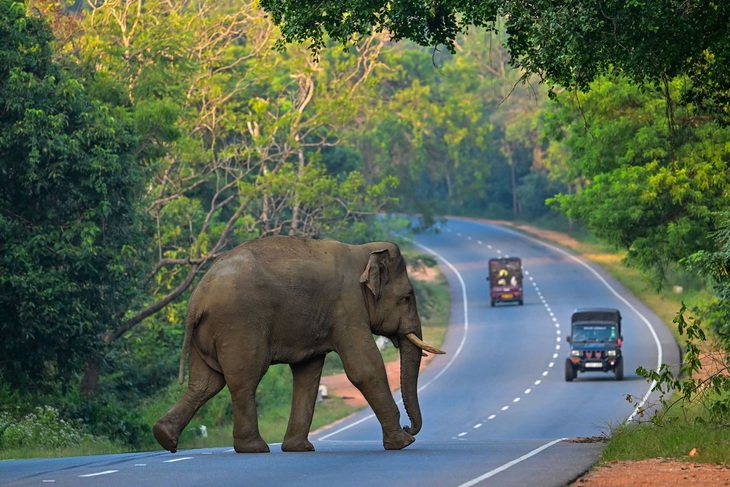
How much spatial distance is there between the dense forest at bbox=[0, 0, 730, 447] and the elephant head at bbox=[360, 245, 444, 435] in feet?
11.5

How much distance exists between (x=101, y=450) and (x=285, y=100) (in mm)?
29151

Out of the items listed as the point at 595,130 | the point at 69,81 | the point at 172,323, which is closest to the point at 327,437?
the point at 172,323

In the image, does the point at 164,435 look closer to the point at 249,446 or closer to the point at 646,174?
the point at 249,446

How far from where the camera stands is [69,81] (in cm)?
3300

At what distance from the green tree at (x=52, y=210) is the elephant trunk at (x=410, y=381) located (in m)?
11.1

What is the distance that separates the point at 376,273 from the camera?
20.0 metres

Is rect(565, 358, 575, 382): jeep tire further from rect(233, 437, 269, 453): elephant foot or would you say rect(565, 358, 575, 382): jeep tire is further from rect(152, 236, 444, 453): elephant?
rect(233, 437, 269, 453): elephant foot

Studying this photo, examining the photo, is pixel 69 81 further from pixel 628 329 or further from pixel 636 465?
pixel 628 329

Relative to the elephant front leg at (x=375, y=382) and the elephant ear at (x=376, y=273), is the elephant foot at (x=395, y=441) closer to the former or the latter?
the elephant front leg at (x=375, y=382)

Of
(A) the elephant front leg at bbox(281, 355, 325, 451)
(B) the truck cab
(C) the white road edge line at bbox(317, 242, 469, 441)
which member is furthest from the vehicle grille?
(A) the elephant front leg at bbox(281, 355, 325, 451)

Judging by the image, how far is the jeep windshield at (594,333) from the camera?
52.6m

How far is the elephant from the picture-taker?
19047mm

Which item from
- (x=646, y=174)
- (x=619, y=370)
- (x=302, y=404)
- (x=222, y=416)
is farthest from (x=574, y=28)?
(x=619, y=370)

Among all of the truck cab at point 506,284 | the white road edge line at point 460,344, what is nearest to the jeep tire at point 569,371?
the white road edge line at point 460,344
